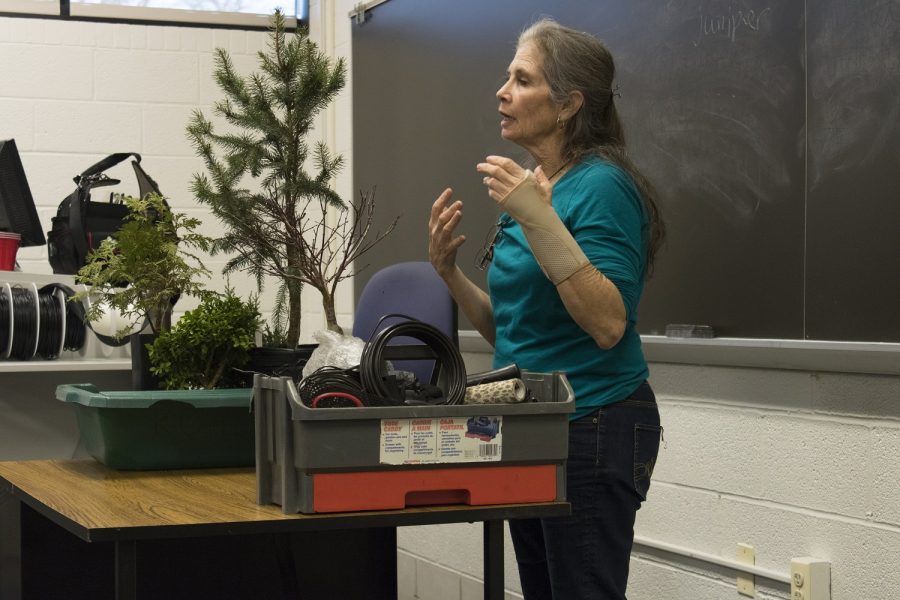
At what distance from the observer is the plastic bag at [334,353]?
1615 mm

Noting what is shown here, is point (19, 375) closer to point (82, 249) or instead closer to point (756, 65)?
point (82, 249)

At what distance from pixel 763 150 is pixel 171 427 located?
4.26ft

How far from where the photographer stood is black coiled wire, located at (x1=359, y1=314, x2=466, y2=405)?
1.37 m

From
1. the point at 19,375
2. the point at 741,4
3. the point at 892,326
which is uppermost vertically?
the point at 741,4

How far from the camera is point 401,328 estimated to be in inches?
55.7

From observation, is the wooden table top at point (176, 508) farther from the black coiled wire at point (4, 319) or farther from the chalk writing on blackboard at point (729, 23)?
the chalk writing on blackboard at point (729, 23)

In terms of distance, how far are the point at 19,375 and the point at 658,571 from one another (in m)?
1.67

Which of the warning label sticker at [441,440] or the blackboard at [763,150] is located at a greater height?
the blackboard at [763,150]

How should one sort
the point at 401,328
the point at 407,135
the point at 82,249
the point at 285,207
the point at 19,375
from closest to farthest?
the point at 401,328, the point at 285,207, the point at 19,375, the point at 82,249, the point at 407,135

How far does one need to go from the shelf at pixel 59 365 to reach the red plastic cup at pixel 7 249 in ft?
1.30

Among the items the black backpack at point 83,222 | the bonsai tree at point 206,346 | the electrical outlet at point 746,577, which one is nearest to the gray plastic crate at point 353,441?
the bonsai tree at point 206,346

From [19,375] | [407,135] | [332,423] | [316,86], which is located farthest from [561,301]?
[407,135]

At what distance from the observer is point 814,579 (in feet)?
6.95

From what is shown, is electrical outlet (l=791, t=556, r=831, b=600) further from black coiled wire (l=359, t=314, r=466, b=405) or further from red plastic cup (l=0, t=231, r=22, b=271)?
red plastic cup (l=0, t=231, r=22, b=271)
